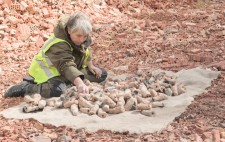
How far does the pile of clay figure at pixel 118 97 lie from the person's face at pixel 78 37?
421 millimetres

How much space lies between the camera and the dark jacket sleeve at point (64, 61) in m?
4.13

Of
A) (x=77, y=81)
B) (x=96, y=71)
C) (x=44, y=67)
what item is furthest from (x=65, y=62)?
(x=96, y=71)

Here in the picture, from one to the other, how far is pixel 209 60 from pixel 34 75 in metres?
1.88

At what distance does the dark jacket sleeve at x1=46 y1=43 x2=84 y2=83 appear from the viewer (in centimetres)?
413

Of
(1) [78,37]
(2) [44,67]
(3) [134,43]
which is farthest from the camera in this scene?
(3) [134,43]

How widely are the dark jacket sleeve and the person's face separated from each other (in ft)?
0.29

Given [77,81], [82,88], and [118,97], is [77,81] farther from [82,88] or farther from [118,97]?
[118,97]

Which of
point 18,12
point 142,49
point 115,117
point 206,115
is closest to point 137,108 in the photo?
point 115,117

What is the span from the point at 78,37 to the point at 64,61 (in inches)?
9.7

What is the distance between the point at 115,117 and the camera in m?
3.65

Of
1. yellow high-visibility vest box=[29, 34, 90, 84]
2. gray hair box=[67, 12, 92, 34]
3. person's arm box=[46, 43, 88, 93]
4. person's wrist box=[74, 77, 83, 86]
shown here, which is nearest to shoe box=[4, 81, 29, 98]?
yellow high-visibility vest box=[29, 34, 90, 84]

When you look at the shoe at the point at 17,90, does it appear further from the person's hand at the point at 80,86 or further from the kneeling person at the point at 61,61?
the person's hand at the point at 80,86

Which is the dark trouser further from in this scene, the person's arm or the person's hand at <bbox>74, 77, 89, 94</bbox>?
the person's hand at <bbox>74, 77, 89, 94</bbox>

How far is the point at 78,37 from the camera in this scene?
4.18m
